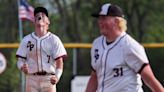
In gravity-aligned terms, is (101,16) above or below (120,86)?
above

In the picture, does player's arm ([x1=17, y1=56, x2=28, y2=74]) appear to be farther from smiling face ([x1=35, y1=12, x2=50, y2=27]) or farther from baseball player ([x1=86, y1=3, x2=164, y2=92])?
baseball player ([x1=86, y1=3, x2=164, y2=92])

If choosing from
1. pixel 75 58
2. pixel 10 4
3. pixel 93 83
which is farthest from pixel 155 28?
pixel 93 83

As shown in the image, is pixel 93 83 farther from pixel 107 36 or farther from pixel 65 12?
pixel 65 12

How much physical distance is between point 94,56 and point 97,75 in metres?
0.21

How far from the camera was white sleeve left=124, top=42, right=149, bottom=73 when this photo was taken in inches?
255

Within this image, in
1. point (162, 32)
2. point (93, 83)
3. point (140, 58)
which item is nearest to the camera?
point (140, 58)

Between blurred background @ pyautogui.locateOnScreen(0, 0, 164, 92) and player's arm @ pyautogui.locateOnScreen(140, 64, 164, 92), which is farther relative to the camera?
blurred background @ pyautogui.locateOnScreen(0, 0, 164, 92)

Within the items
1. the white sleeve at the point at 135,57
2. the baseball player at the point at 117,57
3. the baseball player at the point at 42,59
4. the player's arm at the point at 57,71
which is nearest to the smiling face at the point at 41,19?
the baseball player at the point at 42,59

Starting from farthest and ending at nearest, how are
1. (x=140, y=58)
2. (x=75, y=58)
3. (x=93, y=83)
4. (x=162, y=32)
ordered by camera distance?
(x=162, y=32), (x=75, y=58), (x=93, y=83), (x=140, y=58)

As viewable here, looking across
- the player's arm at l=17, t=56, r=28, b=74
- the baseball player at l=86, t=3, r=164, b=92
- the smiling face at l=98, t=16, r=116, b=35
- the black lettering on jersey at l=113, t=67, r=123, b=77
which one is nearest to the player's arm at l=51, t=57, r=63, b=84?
the player's arm at l=17, t=56, r=28, b=74

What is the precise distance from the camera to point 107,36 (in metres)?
6.62

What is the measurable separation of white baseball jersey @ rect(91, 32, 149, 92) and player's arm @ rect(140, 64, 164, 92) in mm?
69

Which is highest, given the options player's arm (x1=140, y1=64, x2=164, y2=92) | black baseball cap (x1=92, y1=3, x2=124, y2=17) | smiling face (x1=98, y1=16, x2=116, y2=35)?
black baseball cap (x1=92, y1=3, x2=124, y2=17)

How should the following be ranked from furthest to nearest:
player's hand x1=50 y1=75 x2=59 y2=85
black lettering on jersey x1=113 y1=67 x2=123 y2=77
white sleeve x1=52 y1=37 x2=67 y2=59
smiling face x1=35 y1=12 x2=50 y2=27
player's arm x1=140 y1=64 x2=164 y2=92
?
1. white sleeve x1=52 y1=37 x2=67 y2=59
2. smiling face x1=35 y1=12 x2=50 y2=27
3. player's hand x1=50 y1=75 x2=59 y2=85
4. black lettering on jersey x1=113 y1=67 x2=123 y2=77
5. player's arm x1=140 y1=64 x2=164 y2=92
